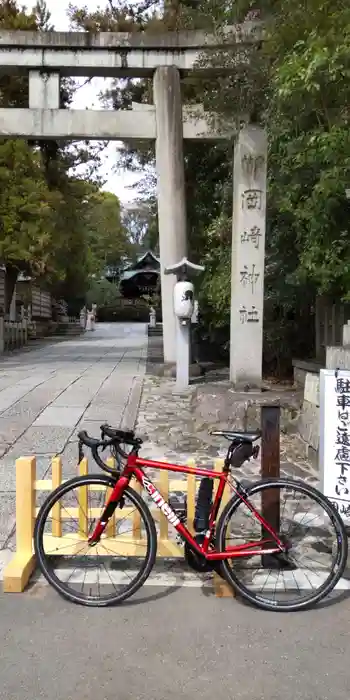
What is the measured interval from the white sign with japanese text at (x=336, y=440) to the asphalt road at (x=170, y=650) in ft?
2.49

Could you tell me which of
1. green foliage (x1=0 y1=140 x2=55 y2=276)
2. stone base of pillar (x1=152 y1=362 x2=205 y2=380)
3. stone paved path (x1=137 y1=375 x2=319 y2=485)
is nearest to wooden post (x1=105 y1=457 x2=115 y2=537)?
stone paved path (x1=137 y1=375 x2=319 y2=485)

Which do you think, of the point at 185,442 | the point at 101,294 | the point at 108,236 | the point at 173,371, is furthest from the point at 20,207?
the point at 101,294

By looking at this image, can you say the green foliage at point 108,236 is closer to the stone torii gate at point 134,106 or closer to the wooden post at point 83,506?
the stone torii gate at point 134,106

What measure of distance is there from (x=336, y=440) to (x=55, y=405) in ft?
19.2

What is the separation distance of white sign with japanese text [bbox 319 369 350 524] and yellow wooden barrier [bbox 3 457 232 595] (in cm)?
88

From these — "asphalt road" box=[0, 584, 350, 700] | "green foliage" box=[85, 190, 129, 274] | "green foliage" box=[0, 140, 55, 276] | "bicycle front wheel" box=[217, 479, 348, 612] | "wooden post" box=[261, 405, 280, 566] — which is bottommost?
"asphalt road" box=[0, 584, 350, 700]

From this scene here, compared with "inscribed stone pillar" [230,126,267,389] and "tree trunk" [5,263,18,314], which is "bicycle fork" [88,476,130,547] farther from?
"tree trunk" [5,263,18,314]

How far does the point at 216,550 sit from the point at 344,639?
83 cm

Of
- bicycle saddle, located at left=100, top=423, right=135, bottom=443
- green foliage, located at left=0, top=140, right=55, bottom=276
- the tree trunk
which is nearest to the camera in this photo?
bicycle saddle, located at left=100, top=423, right=135, bottom=443

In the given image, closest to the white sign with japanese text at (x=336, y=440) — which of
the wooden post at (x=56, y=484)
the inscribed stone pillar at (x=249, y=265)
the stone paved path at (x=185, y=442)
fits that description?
the stone paved path at (x=185, y=442)

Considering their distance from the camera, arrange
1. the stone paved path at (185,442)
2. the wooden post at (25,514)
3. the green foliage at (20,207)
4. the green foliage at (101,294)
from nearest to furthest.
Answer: the wooden post at (25,514), the stone paved path at (185,442), the green foliage at (20,207), the green foliage at (101,294)

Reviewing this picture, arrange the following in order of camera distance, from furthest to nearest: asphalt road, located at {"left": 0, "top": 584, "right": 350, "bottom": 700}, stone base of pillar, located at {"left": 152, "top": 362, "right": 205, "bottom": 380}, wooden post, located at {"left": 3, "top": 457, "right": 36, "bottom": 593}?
1. stone base of pillar, located at {"left": 152, "top": 362, "right": 205, "bottom": 380}
2. wooden post, located at {"left": 3, "top": 457, "right": 36, "bottom": 593}
3. asphalt road, located at {"left": 0, "top": 584, "right": 350, "bottom": 700}

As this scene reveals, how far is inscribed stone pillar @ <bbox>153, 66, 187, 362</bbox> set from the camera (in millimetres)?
12602

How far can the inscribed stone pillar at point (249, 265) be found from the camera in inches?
415
